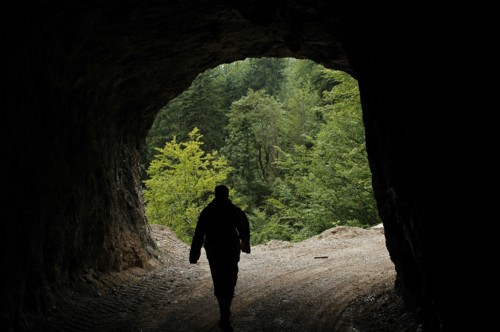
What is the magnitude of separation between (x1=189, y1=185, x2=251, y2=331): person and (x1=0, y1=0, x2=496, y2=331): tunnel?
2.38 meters

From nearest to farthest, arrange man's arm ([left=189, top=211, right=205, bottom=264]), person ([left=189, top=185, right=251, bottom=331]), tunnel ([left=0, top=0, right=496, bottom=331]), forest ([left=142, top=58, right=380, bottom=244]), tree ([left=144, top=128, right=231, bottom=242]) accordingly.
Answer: tunnel ([left=0, top=0, right=496, bottom=331]) < person ([left=189, top=185, right=251, bottom=331]) < man's arm ([left=189, top=211, right=205, bottom=264]) < forest ([left=142, top=58, right=380, bottom=244]) < tree ([left=144, top=128, right=231, bottom=242])

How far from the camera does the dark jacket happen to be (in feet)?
21.4

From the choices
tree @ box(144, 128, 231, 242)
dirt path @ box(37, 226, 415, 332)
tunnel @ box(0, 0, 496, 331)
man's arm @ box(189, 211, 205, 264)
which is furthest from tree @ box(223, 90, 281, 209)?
man's arm @ box(189, 211, 205, 264)

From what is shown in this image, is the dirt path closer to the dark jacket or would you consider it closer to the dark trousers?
the dark trousers

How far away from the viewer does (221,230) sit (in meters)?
6.56

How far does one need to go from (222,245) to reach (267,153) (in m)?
28.9

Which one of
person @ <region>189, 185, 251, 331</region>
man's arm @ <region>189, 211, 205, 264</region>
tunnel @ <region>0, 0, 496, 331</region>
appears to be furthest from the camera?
man's arm @ <region>189, 211, 205, 264</region>

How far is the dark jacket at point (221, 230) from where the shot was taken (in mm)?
6511

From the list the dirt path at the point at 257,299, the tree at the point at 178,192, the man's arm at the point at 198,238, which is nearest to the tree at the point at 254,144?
the tree at the point at 178,192

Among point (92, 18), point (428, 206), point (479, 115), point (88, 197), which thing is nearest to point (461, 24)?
point (479, 115)

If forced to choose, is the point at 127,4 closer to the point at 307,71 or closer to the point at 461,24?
the point at 461,24

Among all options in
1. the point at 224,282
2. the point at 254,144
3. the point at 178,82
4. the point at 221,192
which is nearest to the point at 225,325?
the point at 224,282

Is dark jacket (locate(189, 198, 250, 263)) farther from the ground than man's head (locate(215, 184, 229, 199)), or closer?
closer

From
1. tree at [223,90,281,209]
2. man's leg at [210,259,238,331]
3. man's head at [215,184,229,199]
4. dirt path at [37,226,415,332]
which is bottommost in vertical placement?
dirt path at [37,226,415,332]
